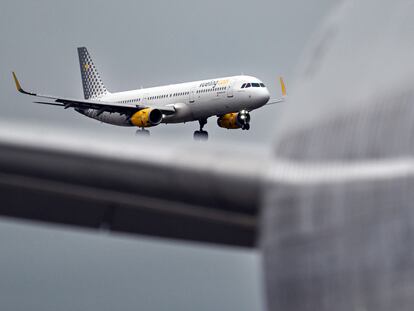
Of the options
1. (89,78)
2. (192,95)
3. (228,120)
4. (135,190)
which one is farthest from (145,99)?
(135,190)

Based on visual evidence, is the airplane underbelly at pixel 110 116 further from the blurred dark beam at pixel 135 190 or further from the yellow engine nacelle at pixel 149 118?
the blurred dark beam at pixel 135 190

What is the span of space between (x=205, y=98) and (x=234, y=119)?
4.94 m

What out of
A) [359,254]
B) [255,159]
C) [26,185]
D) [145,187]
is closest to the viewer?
[359,254]

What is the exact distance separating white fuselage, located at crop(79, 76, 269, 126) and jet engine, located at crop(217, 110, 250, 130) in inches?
15.0

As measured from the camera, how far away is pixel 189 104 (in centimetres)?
9981

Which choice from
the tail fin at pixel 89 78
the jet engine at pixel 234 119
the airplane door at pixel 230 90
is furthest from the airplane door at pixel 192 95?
the tail fin at pixel 89 78

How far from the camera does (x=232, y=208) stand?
10961 mm

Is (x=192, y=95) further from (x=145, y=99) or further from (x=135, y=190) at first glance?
(x=135, y=190)

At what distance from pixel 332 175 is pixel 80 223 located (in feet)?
17.5

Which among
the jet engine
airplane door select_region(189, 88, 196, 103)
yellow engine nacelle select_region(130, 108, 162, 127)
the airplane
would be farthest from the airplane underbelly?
the jet engine

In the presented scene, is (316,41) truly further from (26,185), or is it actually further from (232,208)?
(26,185)

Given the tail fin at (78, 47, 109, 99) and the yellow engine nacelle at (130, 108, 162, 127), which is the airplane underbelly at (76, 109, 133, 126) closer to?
the yellow engine nacelle at (130, 108, 162, 127)

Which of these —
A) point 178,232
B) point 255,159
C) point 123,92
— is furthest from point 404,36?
point 123,92

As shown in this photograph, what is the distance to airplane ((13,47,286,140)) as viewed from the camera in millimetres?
95125
